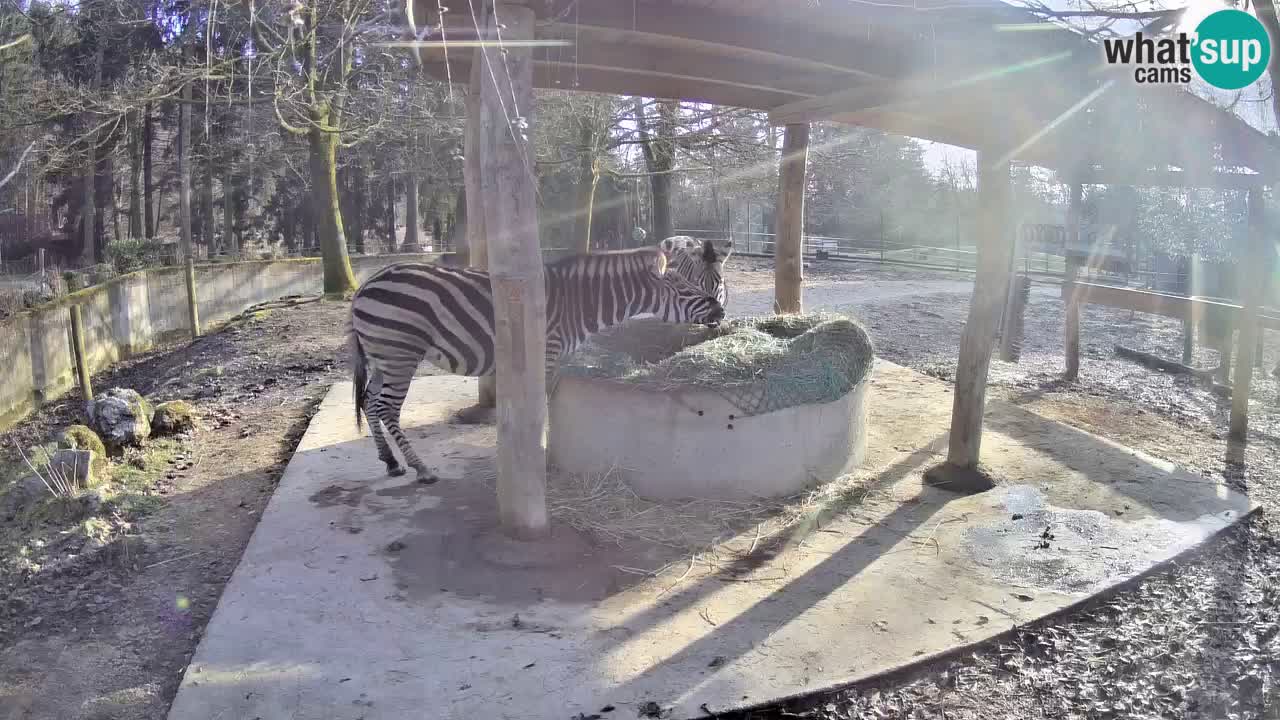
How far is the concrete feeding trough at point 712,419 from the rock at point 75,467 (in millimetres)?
3636

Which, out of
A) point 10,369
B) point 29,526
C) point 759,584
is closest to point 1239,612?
point 759,584

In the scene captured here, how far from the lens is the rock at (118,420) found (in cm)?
743

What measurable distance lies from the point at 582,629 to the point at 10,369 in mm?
10778

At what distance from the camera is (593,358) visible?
20.7ft

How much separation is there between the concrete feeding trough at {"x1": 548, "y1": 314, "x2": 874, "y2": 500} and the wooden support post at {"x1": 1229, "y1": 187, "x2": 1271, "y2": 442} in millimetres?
3822

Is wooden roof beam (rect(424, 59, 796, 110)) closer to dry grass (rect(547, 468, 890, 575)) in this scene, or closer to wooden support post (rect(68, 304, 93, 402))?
dry grass (rect(547, 468, 890, 575))

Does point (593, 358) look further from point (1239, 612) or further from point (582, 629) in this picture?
point (1239, 612)

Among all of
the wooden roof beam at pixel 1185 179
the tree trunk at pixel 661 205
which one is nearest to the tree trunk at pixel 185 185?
the tree trunk at pixel 661 205

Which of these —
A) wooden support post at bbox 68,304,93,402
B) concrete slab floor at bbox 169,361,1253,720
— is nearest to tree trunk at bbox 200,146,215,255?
wooden support post at bbox 68,304,93,402

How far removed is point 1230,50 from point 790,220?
4018mm

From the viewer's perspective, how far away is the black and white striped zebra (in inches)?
288

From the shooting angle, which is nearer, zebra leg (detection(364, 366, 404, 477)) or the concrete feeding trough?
the concrete feeding trough

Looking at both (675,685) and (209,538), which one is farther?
(209,538)

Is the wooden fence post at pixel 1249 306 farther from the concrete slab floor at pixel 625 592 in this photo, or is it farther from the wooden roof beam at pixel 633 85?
the wooden roof beam at pixel 633 85
